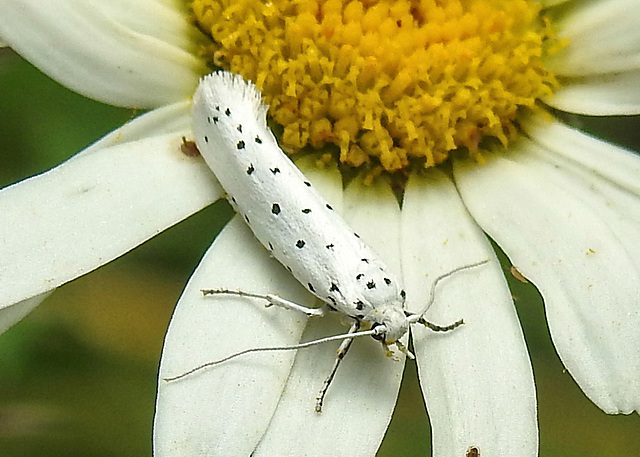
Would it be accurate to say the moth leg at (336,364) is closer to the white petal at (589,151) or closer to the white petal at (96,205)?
the white petal at (96,205)

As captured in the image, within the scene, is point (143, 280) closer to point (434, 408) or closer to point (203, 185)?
point (203, 185)

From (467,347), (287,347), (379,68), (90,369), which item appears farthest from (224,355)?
(90,369)

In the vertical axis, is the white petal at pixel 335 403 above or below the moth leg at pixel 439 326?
below

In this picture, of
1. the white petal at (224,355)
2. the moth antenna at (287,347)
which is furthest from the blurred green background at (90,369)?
the moth antenna at (287,347)

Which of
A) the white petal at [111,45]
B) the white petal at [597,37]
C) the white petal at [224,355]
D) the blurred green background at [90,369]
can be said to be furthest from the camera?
the blurred green background at [90,369]

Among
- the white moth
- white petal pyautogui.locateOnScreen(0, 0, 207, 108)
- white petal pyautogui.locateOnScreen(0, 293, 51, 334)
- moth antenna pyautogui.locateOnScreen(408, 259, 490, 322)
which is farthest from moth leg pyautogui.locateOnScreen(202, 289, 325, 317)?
white petal pyautogui.locateOnScreen(0, 0, 207, 108)

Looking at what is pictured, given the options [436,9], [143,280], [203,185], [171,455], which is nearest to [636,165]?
[436,9]

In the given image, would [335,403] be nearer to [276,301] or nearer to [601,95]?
[276,301]
